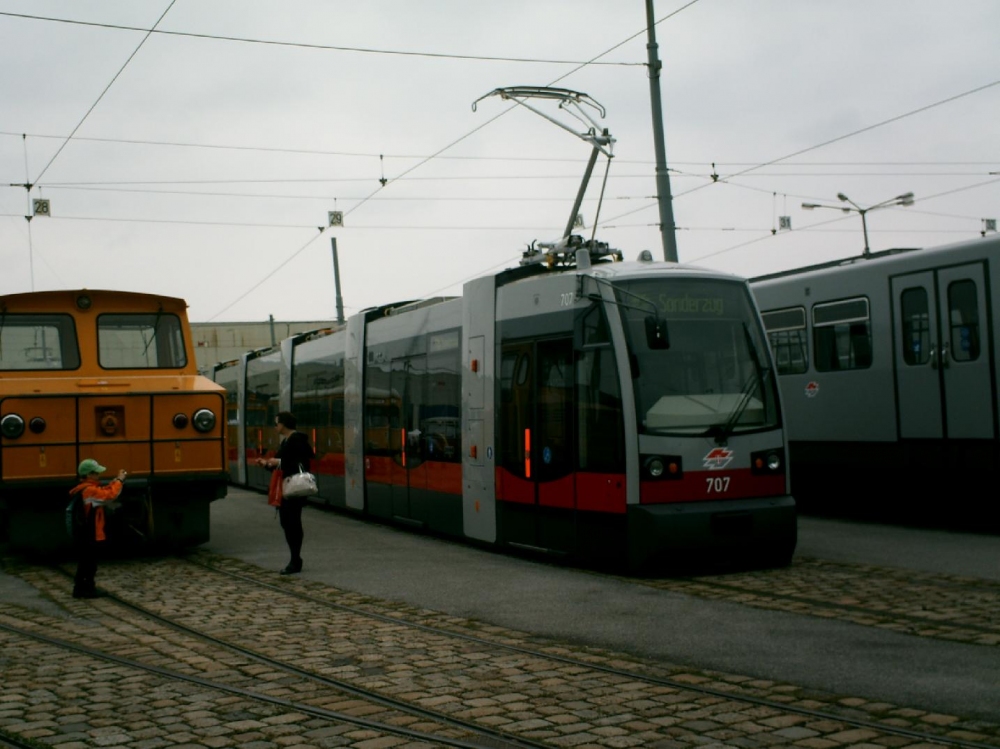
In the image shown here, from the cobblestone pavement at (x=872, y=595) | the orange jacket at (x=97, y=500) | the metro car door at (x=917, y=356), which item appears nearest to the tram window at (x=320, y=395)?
the orange jacket at (x=97, y=500)

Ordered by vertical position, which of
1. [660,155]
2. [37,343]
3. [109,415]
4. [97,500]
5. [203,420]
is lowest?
[97,500]

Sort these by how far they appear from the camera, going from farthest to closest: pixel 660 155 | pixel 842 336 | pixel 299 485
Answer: pixel 660 155
pixel 842 336
pixel 299 485

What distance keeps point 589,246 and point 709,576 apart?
4.14 m

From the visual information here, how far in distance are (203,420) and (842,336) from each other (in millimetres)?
8943

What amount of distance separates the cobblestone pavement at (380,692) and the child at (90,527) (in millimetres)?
1161

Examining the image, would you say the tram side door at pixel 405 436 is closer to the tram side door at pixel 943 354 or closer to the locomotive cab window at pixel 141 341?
the locomotive cab window at pixel 141 341

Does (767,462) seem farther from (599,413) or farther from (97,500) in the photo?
(97,500)

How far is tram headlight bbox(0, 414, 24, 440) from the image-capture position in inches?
523

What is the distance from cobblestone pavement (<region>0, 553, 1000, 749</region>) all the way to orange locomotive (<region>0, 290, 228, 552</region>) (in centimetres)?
369

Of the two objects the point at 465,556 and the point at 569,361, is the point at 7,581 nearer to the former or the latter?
the point at 465,556

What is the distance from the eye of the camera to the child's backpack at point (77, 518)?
1137 centimetres

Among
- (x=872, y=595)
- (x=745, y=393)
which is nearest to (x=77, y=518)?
(x=745, y=393)

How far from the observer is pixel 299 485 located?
12672 millimetres

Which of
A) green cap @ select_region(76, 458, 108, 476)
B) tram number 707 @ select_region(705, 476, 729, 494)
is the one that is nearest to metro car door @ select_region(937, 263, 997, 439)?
tram number 707 @ select_region(705, 476, 729, 494)
